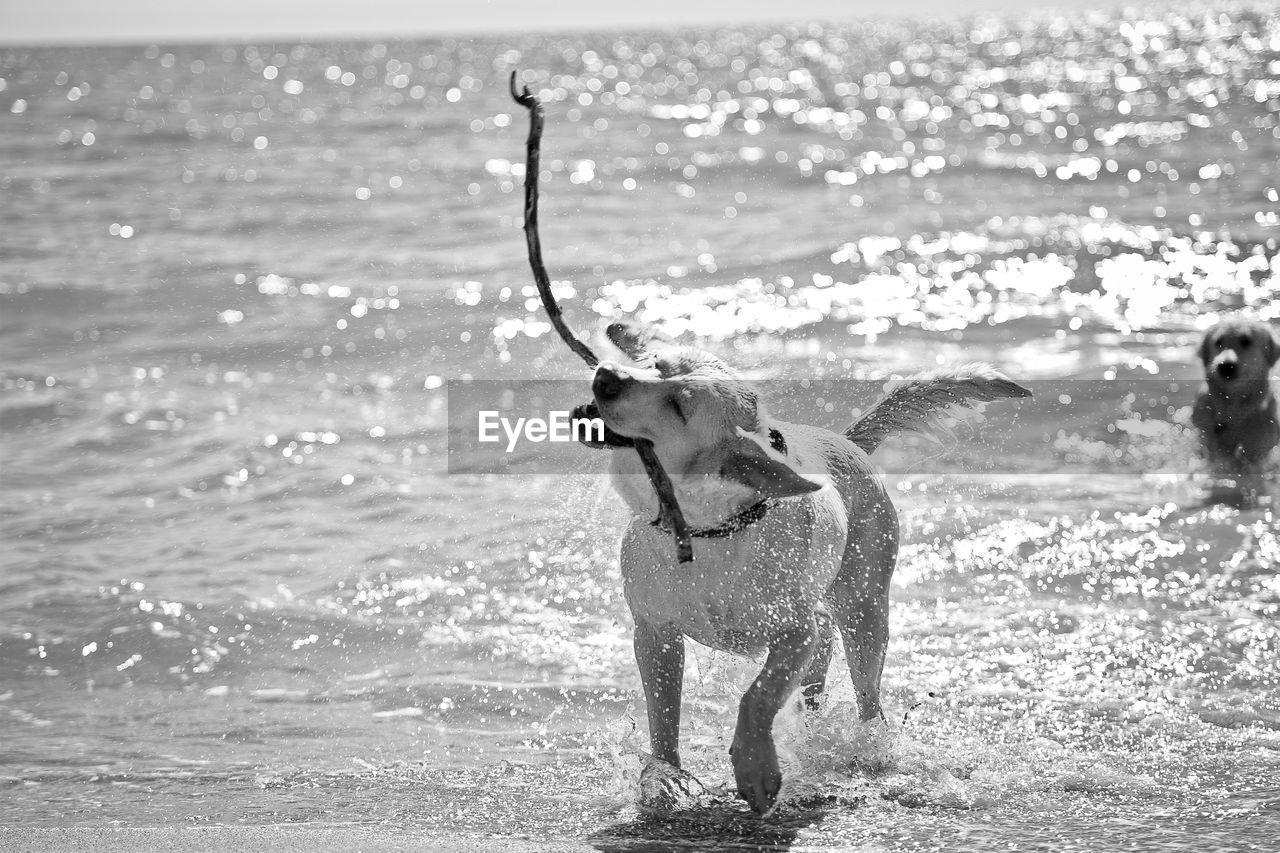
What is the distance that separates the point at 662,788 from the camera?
13.1ft

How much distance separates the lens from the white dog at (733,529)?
11.2 feet

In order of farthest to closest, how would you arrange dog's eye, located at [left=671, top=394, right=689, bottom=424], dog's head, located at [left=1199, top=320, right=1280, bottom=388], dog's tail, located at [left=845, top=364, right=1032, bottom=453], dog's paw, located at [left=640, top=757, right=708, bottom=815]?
1. dog's head, located at [left=1199, top=320, right=1280, bottom=388]
2. dog's tail, located at [left=845, top=364, right=1032, bottom=453]
3. dog's paw, located at [left=640, top=757, right=708, bottom=815]
4. dog's eye, located at [left=671, top=394, right=689, bottom=424]

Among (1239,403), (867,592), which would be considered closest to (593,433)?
(867,592)

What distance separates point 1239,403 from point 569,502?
17.0ft

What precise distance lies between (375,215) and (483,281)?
13.6ft

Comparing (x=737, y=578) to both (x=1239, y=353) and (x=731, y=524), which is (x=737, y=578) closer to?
(x=731, y=524)

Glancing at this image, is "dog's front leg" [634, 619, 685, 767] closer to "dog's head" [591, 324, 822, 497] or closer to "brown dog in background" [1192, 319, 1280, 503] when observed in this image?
"dog's head" [591, 324, 822, 497]

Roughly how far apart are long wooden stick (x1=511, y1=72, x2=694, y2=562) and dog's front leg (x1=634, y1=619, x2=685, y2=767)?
38cm

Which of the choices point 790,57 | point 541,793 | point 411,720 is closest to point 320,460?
point 411,720

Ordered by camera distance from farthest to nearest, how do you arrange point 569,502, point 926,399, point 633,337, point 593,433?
point 926,399 < point 569,502 < point 633,337 < point 593,433

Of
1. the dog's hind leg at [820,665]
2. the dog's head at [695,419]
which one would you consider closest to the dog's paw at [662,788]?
the dog's hind leg at [820,665]

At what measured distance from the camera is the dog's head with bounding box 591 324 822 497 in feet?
11.0

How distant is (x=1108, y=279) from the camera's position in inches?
481

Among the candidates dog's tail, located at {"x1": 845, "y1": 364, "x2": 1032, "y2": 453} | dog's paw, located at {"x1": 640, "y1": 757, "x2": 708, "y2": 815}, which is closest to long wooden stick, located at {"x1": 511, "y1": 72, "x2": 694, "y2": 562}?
dog's paw, located at {"x1": 640, "y1": 757, "x2": 708, "y2": 815}
